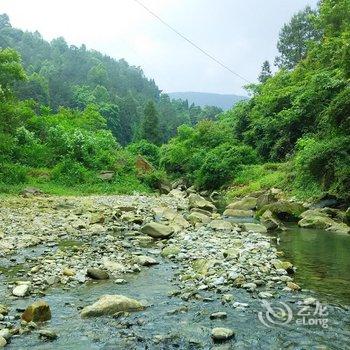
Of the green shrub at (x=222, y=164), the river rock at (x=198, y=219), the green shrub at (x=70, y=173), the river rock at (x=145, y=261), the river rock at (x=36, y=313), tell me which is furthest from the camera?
the green shrub at (x=222, y=164)

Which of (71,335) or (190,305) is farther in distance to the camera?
(190,305)

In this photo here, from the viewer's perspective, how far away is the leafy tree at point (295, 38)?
5597 cm

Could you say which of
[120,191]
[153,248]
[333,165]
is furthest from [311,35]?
[153,248]

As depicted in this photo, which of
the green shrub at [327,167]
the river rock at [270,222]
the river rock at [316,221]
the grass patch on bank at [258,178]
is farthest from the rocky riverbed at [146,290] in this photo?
the grass patch on bank at [258,178]

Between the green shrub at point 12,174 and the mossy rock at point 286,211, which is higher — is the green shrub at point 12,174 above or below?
above

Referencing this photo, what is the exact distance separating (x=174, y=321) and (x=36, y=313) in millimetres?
1857

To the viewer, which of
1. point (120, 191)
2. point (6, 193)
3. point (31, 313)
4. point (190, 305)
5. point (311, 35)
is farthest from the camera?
point (311, 35)

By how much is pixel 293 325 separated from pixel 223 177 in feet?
87.6

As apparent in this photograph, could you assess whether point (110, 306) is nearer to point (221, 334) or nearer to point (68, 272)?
point (221, 334)

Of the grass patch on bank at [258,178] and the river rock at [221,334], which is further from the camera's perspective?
the grass patch on bank at [258,178]

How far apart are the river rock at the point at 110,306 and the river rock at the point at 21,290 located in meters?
1.24

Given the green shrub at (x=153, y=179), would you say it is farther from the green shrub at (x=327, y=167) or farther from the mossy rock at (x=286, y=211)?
the mossy rock at (x=286, y=211)

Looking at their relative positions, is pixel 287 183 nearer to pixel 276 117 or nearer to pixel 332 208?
pixel 332 208

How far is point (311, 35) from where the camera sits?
56031mm
